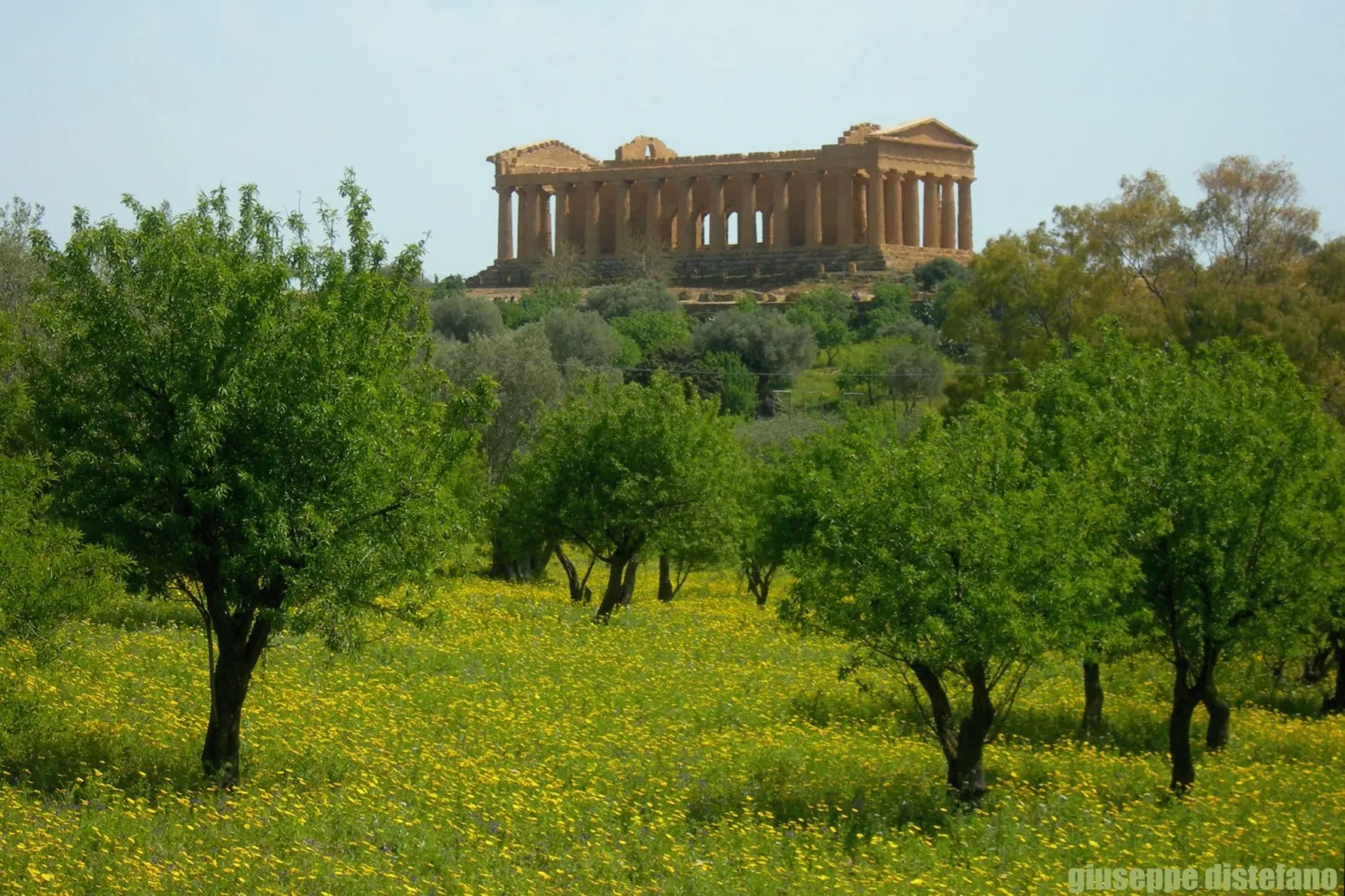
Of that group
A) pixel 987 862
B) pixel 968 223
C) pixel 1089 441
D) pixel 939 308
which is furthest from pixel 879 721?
pixel 968 223

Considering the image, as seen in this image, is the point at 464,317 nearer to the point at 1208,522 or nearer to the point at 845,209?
the point at 845,209

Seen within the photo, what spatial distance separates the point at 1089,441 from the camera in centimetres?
2030

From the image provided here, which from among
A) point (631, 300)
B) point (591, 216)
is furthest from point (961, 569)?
point (591, 216)

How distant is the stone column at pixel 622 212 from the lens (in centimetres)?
10650

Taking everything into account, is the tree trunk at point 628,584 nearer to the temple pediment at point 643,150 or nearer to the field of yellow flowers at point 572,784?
the field of yellow flowers at point 572,784

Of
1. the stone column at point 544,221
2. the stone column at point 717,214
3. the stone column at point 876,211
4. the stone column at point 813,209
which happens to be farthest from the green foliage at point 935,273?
the stone column at point 544,221

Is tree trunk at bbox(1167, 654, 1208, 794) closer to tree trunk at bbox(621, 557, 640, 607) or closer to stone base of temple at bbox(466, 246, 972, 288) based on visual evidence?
tree trunk at bbox(621, 557, 640, 607)

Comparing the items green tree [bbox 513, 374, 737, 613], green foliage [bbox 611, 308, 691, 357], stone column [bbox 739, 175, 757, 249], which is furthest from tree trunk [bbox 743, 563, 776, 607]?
stone column [bbox 739, 175, 757, 249]

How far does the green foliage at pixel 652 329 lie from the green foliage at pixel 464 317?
256 inches

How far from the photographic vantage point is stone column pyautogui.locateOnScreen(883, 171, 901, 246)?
100 m

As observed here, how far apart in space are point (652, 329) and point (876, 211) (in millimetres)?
24054

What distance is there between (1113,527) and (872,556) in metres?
2.92

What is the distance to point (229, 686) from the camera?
1641 centimetres

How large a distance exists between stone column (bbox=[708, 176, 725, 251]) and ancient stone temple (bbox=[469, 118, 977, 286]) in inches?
3.3
